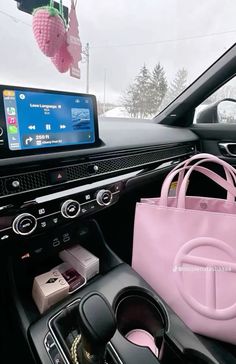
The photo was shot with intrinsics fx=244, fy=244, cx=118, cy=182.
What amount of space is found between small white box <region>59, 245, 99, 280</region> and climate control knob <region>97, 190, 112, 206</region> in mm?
174

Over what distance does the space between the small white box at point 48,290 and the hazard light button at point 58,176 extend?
0.27 meters

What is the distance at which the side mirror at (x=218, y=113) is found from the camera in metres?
1.60

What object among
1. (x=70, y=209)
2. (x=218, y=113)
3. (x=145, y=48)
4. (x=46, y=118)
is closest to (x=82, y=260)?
(x=70, y=209)

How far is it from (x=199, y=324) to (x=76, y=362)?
1.04 feet

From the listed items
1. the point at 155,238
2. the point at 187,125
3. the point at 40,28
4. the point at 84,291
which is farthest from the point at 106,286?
the point at 187,125

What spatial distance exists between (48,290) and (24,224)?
0.65 feet

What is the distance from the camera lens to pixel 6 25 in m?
0.88

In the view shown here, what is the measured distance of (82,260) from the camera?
2.50 ft

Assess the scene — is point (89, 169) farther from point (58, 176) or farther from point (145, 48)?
point (145, 48)

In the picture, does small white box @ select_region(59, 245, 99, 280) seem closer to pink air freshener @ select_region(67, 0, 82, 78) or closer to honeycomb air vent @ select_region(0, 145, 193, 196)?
honeycomb air vent @ select_region(0, 145, 193, 196)

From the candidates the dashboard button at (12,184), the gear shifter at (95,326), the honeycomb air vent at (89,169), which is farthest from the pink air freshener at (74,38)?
the gear shifter at (95,326)

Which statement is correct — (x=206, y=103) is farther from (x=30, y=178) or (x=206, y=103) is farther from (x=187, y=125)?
(x=30, y=178)

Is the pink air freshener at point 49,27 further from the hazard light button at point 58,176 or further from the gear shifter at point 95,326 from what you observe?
the gear shifter at point 95,326

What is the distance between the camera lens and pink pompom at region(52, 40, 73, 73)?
0.84 meters
